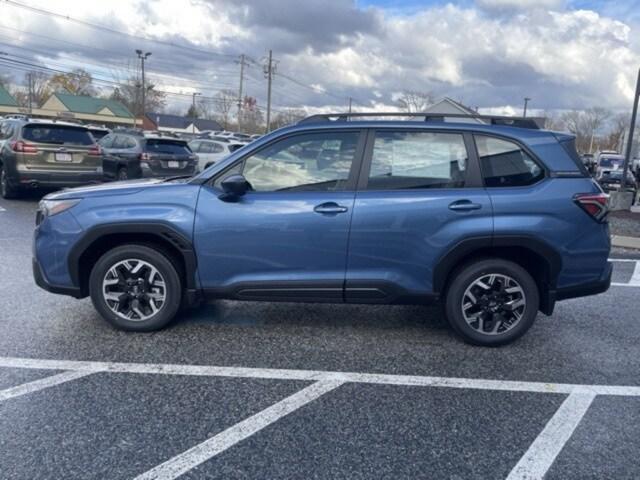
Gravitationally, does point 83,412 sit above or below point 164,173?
below

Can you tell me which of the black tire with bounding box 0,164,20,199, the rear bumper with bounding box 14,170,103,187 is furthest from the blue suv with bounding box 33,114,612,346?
the black tire with bounding box 0,164,20,199

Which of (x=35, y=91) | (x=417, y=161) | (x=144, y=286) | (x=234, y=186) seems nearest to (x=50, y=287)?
(x=144, y=286)

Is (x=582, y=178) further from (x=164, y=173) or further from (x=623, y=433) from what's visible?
(x=164, y=173)

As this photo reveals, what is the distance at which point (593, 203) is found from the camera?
396 centimetres

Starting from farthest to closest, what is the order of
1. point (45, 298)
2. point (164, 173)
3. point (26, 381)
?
point (164, 173) < point (45, 298) < point (26, 381)

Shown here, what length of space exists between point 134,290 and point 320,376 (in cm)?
172

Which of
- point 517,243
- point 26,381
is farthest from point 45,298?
point 517,243

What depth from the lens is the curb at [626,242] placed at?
30.6 ft

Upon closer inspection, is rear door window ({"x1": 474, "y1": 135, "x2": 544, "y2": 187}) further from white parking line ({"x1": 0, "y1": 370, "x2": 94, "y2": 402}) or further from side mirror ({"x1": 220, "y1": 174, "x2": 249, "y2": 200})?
white parking line ({"x1": 0, "y1": 370, "x2": 94, "y2": 402})

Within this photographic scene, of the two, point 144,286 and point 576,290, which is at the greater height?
point 576,290

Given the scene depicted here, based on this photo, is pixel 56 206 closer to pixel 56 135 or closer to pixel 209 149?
pixel 56 135

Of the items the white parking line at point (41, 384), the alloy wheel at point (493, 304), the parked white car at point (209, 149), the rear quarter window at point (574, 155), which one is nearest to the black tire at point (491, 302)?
the alloy wheel at point (493, 304)

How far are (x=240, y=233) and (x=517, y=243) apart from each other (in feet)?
7.00

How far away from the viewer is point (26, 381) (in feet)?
11.2
